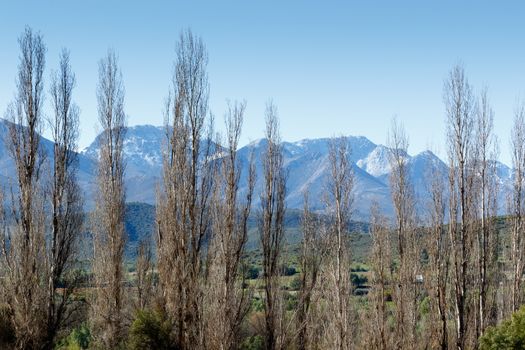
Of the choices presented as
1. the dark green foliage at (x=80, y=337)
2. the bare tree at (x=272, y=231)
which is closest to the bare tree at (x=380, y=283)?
the bare tree at (x=272, y=231)

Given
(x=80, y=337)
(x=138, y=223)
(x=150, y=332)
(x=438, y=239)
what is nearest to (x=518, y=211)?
(x=438, y=239)

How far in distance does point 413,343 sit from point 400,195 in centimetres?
640

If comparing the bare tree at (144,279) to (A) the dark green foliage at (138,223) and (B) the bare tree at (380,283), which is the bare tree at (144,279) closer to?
(B) the bare tree at (380,283)

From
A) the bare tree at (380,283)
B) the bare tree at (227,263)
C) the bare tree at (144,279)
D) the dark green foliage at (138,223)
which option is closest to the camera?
the bare tree at (227,263)

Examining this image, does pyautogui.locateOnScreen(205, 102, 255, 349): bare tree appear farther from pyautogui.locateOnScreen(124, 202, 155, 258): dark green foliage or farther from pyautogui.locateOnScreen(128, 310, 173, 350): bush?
pyautogui.locateOnScreen(124, 202, 155, 258): dark green foliage

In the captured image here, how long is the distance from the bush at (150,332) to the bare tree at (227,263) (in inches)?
144

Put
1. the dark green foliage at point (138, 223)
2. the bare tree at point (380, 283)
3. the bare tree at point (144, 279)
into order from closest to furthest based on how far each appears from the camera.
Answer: the bare tree at point (380, 283), the bare tree at point (144, 279), the dark green foliage at point (138, 223)

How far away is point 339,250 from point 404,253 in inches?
204

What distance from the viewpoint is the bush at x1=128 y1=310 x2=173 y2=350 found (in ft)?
64.9

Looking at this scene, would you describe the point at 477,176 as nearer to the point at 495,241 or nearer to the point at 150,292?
the point at 495,241

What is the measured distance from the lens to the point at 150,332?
20109mm

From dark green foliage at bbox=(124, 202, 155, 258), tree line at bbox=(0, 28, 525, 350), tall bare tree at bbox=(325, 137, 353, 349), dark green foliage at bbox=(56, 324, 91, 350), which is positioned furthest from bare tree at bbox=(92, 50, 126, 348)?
dark green foliage at bbox=(124, 202, 155, 258)

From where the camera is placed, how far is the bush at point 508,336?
1658 cm

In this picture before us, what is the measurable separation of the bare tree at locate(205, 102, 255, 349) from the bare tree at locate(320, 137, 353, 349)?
3.63 m
